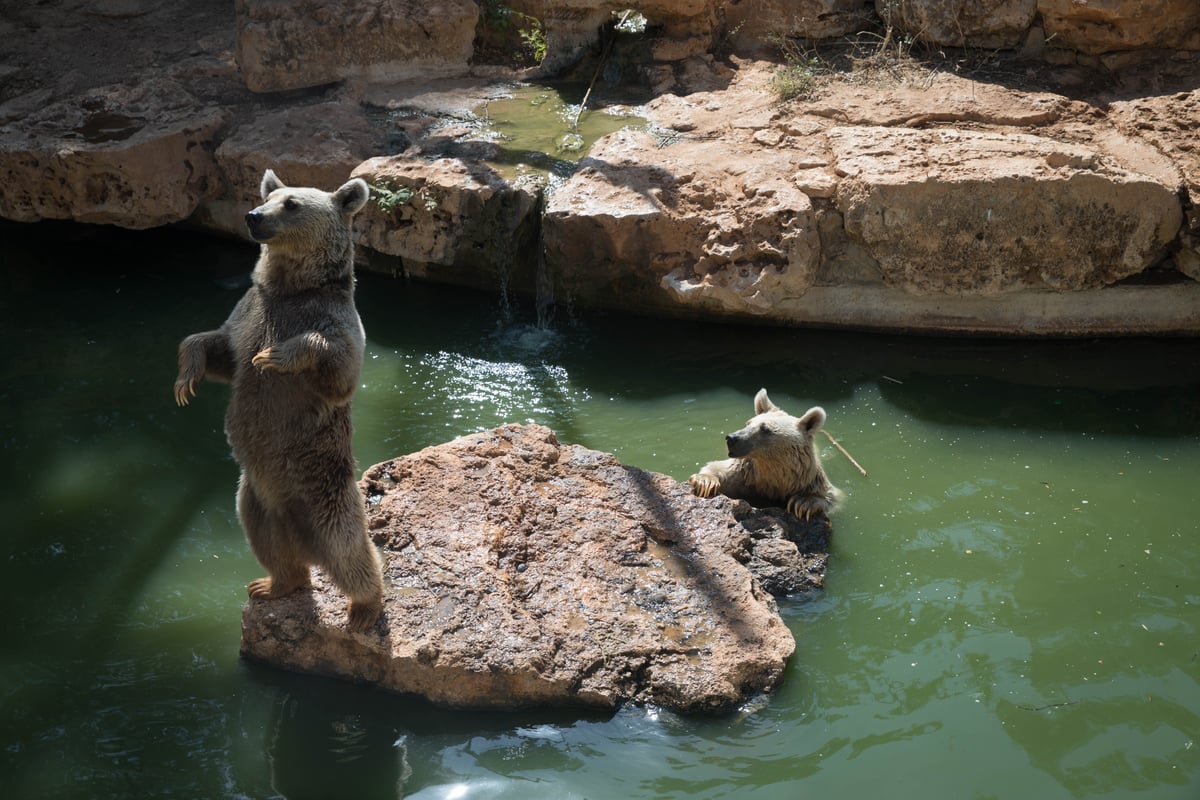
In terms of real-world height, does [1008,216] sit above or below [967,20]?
below

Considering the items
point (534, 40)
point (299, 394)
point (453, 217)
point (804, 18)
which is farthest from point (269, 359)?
point (534, 40)

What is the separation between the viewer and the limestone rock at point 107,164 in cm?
891

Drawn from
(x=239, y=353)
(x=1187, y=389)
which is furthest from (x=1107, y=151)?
(x=239, y=353)

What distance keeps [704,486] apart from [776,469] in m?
0.44

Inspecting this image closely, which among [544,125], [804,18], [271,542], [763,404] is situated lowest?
[271,542]

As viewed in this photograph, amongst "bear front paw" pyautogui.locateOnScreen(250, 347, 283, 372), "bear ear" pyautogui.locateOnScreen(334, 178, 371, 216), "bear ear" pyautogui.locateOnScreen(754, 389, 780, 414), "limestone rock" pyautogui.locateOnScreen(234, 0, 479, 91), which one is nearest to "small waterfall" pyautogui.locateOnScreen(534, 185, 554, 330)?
"bear ear" pyautogui.locateOnScreen(754, 389, 780, 414)

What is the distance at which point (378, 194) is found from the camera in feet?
27.8

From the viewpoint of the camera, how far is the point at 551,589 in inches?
202

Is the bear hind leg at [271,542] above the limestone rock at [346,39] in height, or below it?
below

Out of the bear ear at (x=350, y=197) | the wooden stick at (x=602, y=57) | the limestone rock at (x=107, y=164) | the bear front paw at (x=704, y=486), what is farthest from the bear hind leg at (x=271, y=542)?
the wooden stick at (x=602, y=57)

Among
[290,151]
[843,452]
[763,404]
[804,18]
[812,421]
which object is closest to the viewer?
[812,421]

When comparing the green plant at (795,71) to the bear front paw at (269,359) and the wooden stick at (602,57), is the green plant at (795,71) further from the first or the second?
the bear front paw at (269,359)

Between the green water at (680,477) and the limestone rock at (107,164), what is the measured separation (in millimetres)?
722

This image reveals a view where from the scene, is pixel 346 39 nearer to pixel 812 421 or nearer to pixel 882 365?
pixel 882 365
